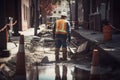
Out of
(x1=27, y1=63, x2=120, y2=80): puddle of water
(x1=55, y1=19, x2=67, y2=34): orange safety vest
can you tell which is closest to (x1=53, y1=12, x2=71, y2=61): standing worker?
(x1=55, y1=19, x2=67, y2=34): orange safety vest

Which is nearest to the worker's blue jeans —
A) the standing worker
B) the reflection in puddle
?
the standing worker

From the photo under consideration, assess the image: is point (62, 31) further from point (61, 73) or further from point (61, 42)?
point (61, 73)

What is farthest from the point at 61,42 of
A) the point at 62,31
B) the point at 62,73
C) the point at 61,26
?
the point at 62,73

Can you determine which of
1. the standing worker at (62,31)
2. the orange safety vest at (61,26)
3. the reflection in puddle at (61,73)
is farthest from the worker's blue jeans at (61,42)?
the reflection in puddle at (61,73)

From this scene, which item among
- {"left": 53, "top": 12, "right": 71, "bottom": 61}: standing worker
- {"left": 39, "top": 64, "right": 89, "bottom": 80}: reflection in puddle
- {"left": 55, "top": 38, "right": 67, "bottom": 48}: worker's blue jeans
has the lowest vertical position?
{"left": 39, "top": 64, "right": 89, "bottom": 80}: reflection in puddle

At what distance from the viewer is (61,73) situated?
421 inches

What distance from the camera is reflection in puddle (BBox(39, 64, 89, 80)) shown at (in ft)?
32.2

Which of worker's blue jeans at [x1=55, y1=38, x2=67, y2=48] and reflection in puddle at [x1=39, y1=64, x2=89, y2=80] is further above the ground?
worker's blue jeans at [x1=55, y1=38, x2=67, y2=48]

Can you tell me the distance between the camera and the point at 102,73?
10.2m

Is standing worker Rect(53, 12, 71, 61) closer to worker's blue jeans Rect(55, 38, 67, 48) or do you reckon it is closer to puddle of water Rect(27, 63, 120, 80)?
worker's blue jeans Rect(55, 38, 67, 48)

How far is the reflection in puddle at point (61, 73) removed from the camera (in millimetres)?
9808

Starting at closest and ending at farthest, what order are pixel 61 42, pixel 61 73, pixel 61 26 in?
pixel 61 73
pixel 61 26
pixel 61 42

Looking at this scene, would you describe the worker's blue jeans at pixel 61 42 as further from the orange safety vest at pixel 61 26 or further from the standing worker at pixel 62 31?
the orange safety vest at pixel 61 26

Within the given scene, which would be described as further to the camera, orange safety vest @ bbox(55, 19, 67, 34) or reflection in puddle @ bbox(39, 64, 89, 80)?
orange safety vest @ bbox(55, 19, 67, 34)
